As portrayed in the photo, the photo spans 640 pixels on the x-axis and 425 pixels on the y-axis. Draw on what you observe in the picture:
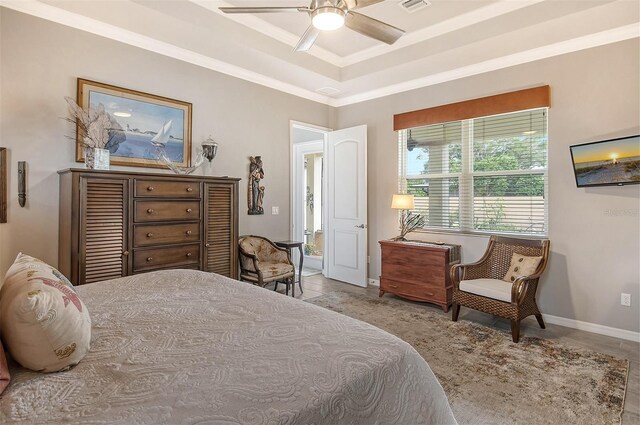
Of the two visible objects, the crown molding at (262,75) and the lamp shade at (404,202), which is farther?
the lamp shade at (404,202)

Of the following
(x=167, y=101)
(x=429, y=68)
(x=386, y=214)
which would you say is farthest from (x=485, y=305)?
(x=167, y=101)

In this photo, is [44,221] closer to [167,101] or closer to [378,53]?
[167,101]

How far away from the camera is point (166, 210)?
3072 mm

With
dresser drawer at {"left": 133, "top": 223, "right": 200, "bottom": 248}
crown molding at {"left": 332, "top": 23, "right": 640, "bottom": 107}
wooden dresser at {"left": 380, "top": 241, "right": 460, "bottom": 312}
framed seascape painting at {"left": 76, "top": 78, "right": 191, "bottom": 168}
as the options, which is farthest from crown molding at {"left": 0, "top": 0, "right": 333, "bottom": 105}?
wooden dresser at {"left": 380, "top": 241, "right": 460, "bottom": 312}

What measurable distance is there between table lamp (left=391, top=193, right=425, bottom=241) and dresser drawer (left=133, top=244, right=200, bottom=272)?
8.15 ft

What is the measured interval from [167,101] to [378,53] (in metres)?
2.49

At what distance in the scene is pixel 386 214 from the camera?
16.2ft

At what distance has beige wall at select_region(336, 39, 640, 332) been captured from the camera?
3154 mm

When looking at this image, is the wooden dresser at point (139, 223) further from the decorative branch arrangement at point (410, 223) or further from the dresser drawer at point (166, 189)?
the decorative branch arrangement at point (410, 223)

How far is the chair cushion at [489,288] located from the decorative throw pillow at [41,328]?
3.19m

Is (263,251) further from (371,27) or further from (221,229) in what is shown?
(371,27)

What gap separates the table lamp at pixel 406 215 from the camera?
171 inches

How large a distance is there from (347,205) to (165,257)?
9.24 feet

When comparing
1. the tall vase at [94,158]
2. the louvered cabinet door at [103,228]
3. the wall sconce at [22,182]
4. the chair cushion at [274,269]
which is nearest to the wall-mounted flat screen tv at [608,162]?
the chair cushion at [274,269]
